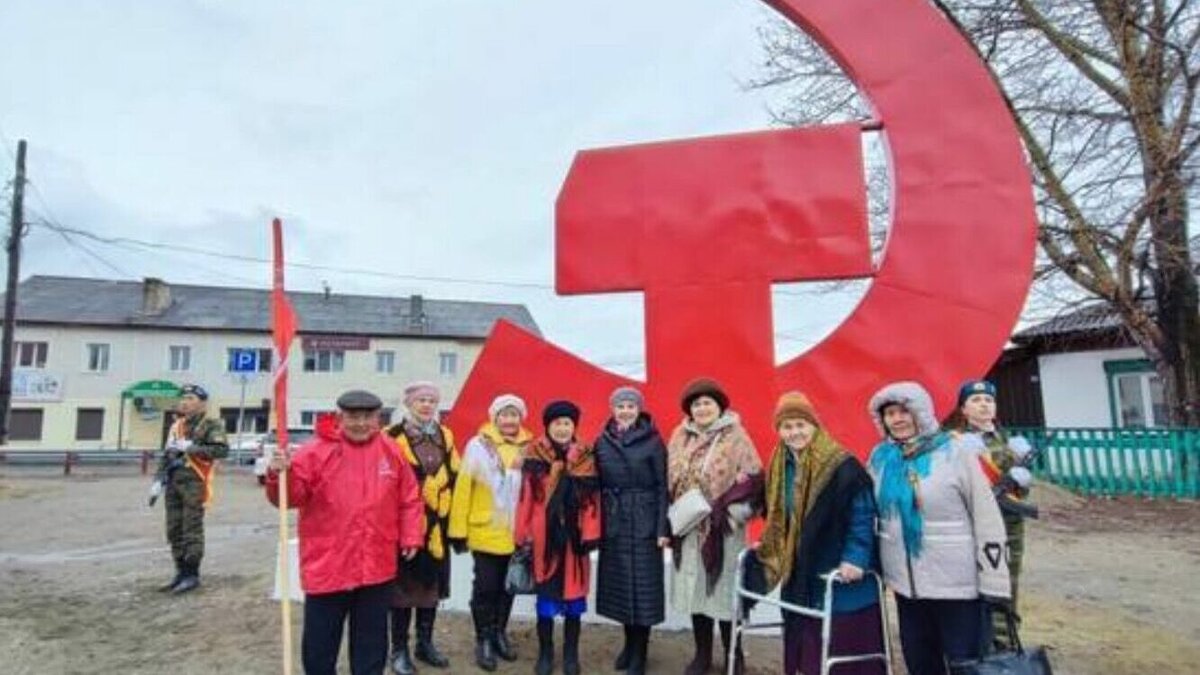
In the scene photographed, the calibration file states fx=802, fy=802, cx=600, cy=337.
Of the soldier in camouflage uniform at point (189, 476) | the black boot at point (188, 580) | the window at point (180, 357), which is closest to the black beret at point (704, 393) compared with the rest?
the soldier in camouflage uniform at point (189, 476)

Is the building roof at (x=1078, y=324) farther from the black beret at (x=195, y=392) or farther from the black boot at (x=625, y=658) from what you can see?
the black beret at (x=195, y=392)

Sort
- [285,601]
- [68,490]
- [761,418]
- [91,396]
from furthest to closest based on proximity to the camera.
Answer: [91,396], [68,490], [761,418], [285,601]

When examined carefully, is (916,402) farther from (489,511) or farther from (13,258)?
(13,258)

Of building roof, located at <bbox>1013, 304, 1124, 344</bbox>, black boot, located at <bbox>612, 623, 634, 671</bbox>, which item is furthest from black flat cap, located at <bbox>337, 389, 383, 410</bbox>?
building roof, located at <bbox>1013, 304, 1124, 344</bbox>

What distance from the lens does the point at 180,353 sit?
33531 mm

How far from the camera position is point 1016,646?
2.87 meters

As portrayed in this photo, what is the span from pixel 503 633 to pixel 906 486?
99.0 inches

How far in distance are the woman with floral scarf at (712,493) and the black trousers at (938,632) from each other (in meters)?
0.84

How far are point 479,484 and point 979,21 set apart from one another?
11054mm

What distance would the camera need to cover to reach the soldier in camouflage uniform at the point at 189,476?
20.5 ft

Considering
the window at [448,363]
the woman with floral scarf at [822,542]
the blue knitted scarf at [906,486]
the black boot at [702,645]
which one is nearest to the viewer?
the blue knitted scarf at [906,486]

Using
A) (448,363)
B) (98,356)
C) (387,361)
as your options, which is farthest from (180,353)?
(448,363)

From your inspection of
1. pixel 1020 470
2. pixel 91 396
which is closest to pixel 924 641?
pixel 1020 470

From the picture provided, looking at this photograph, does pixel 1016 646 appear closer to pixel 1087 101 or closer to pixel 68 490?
pixel 1087 101
